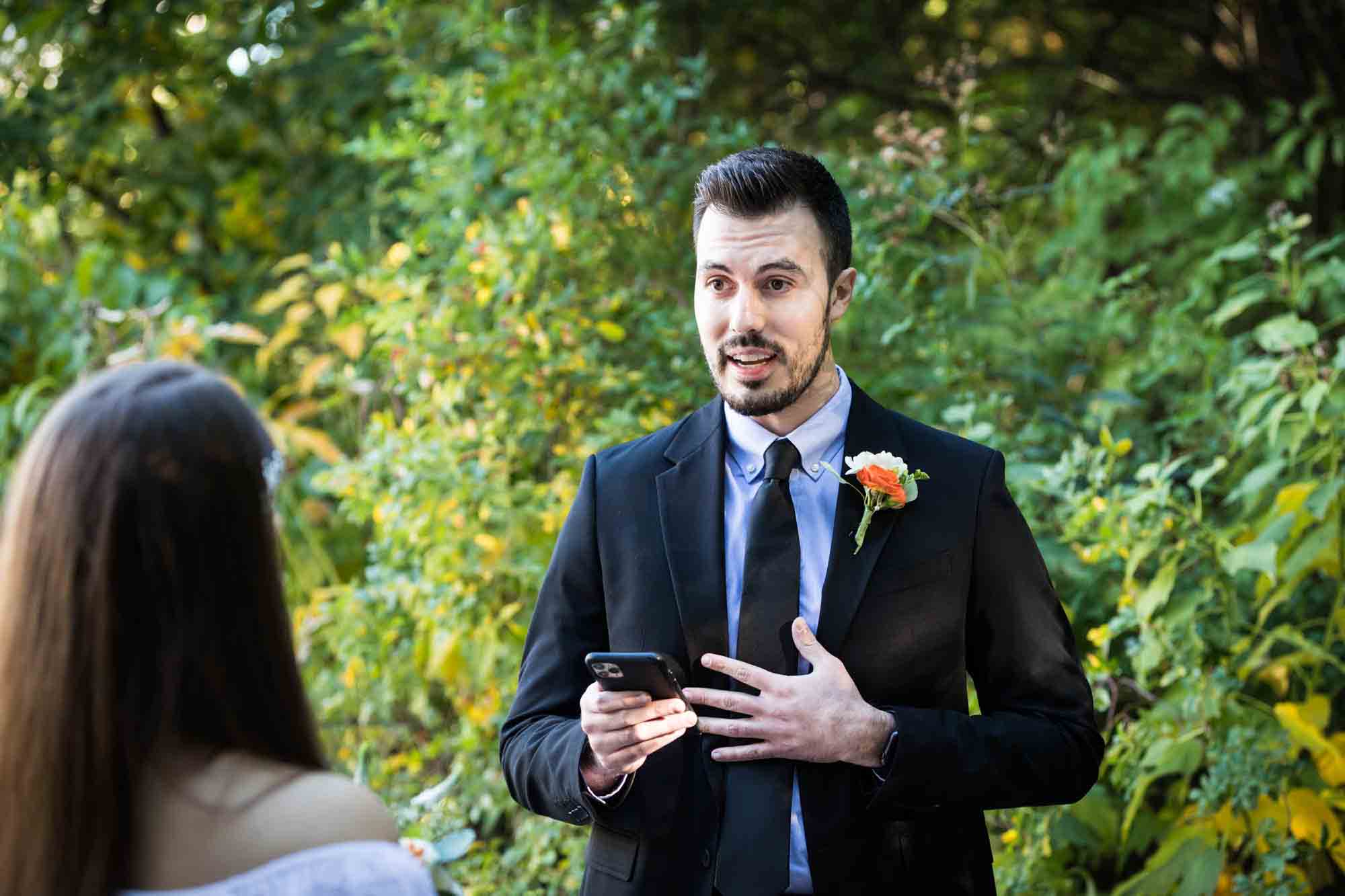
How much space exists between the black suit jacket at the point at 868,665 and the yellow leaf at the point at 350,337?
2342 millimetres

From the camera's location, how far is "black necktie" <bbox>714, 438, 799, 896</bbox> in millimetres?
2021

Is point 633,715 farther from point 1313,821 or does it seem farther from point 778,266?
point 1313,821

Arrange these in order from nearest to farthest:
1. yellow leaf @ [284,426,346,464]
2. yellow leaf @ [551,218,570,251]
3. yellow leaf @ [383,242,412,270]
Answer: yellow leaf @ [551,218,570,251] → yellow leaf @ [383,242,412,270] → yellow leaf @ [284,426,346,464]

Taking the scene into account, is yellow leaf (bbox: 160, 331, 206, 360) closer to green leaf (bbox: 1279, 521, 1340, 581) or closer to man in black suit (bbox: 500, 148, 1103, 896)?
man in black suit (bbox: 500, 148, 1103, 896)

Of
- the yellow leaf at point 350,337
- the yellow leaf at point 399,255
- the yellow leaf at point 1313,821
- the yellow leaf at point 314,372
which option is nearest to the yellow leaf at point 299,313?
the yellow leaf at point 314,372

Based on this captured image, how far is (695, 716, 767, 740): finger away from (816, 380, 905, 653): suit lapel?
0.19 meters

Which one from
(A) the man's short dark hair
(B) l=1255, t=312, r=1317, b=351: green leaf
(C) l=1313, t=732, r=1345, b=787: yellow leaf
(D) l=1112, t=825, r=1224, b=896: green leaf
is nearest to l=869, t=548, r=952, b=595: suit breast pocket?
(A) the man's short dark hair

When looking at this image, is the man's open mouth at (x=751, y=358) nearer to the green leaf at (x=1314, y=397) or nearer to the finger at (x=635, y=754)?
the finger at (x=635, y=754)

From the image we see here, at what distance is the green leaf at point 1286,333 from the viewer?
3.19 m

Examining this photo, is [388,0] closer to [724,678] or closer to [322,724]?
[322,724]

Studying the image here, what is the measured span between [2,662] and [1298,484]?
2.68 meters

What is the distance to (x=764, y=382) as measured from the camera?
7.34 ft

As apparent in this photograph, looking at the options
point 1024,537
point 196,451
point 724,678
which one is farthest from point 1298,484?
point 196,451

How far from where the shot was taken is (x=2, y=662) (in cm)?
141
